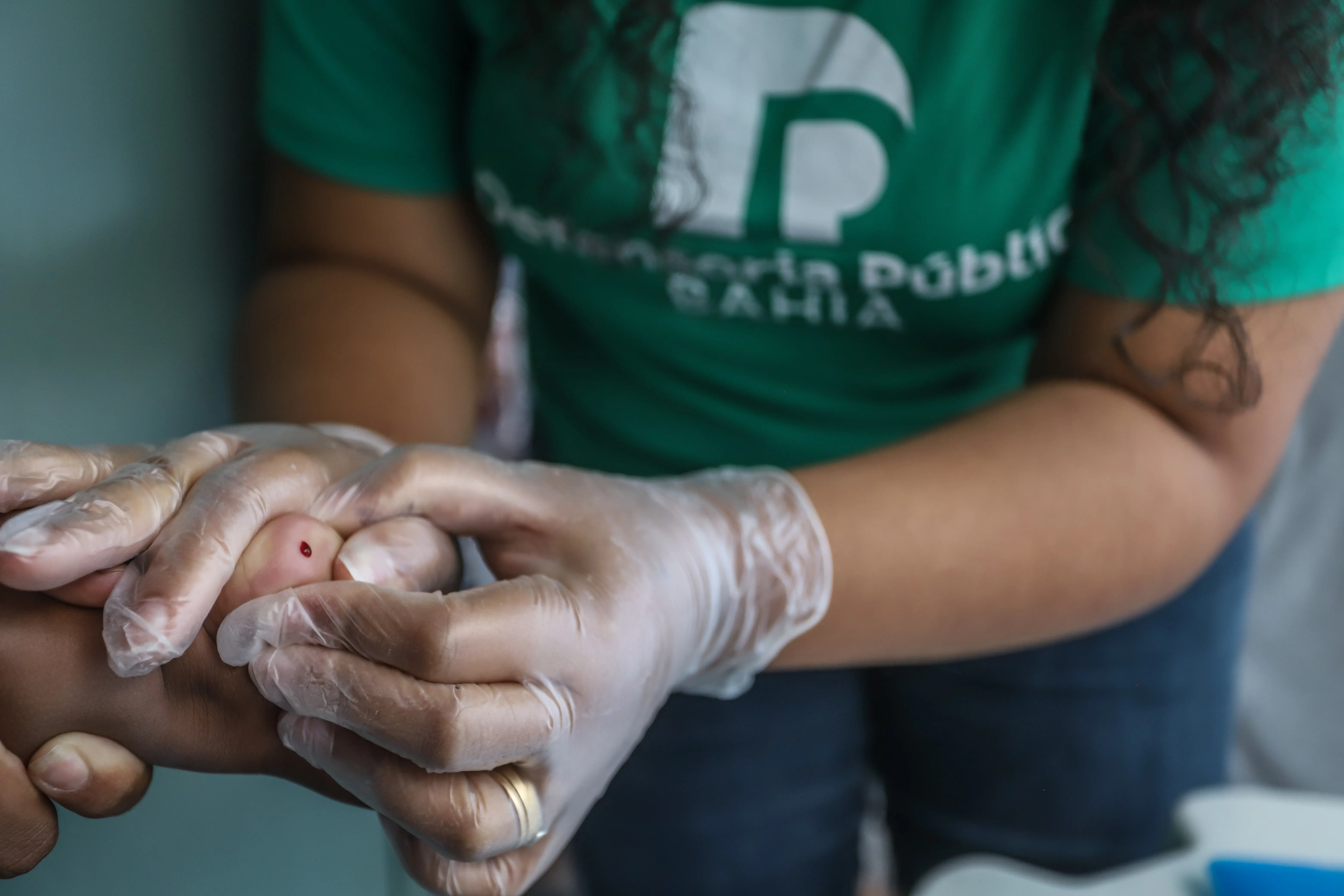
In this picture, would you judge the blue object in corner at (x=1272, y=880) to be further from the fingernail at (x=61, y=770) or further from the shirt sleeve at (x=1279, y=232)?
the fingernail at (x=61, y=770)

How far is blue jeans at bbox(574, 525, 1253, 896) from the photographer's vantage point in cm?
79

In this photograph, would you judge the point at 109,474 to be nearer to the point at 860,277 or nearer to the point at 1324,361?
the point at 860,277

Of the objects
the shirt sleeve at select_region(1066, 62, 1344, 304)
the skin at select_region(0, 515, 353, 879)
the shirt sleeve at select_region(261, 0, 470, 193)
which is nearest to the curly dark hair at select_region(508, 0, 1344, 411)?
the shirt sleeve at select_region(1066, 62, 1344, 304)

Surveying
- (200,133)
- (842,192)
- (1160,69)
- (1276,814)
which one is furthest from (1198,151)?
(200,133)

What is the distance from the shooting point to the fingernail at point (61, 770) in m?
0.45

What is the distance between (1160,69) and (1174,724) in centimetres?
50

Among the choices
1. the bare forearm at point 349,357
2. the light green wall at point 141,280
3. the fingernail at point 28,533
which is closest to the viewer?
the fingernail at point 28,533

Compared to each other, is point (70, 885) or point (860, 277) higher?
point (860, 277)

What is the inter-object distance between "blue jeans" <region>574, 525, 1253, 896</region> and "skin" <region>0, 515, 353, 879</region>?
1.38ft

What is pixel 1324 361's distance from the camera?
3.31 ft

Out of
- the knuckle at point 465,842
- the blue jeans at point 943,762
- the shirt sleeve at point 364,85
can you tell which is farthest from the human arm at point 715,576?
the shirt sleeve at point 364,85

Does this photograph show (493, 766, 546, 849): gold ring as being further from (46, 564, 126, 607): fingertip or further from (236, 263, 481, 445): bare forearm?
(236, 263, 481, 445): bare forearm

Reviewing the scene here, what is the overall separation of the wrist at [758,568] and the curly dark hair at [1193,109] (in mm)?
230

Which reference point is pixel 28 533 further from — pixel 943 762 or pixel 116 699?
pixel 943 762
